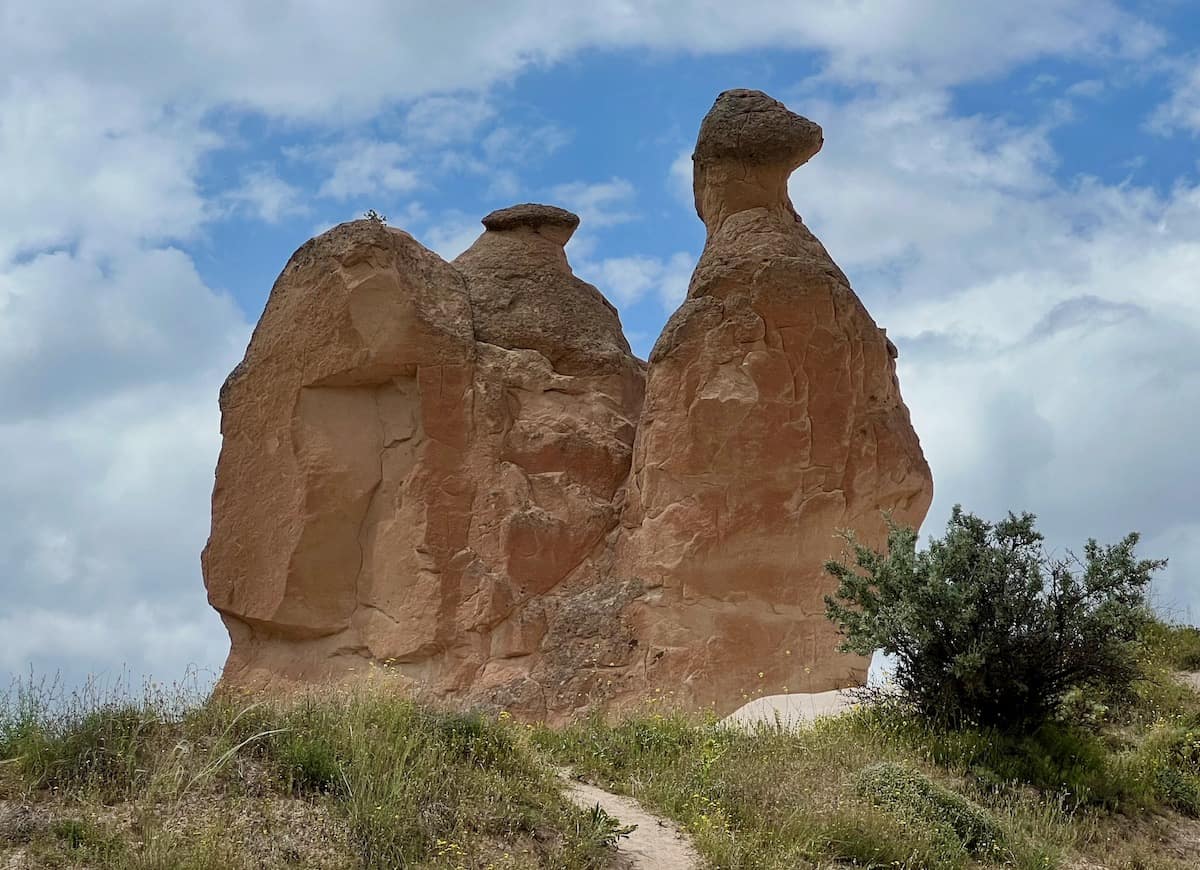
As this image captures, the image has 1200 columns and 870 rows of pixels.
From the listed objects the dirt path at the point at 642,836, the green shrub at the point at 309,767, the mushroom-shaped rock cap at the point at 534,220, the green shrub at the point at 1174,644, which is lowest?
the dirt path at the point at 642,836

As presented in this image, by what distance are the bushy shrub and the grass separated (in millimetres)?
332

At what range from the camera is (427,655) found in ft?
55.6

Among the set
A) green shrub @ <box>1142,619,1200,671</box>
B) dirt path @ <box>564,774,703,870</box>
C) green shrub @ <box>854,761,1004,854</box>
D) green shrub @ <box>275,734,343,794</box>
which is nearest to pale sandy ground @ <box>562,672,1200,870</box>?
dirt path @ <box>564,774,703,870</box>

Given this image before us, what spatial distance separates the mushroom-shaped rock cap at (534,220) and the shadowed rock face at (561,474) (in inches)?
66.6

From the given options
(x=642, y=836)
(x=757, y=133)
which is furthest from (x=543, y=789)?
(x=757, y=133)

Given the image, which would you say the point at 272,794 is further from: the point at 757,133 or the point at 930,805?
the point at 757,133

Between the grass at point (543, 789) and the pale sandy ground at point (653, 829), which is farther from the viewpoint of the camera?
the pale sandy ground at point (653, 829)

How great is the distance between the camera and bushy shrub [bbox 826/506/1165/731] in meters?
12.0

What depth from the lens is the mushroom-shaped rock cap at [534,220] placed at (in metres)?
20.4

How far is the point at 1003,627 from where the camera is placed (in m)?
12.1

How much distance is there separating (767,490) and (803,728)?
4485mm

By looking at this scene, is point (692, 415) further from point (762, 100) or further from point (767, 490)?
point (762, 100)

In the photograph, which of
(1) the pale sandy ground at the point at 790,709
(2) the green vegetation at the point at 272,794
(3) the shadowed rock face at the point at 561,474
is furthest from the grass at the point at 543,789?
(3) the shadowed rock face at the point at 561,474

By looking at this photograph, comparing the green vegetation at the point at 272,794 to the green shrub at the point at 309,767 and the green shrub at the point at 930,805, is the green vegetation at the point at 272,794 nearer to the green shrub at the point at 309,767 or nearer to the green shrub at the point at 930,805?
the green shrub at the point at 309,767
